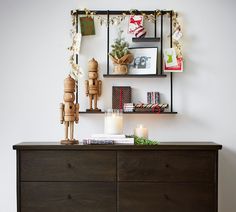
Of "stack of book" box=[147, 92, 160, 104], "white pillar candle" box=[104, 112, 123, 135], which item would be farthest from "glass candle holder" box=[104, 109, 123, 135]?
"stack of book" box=[147, 92, 160, 104]

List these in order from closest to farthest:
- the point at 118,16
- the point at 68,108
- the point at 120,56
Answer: the point at 68,108 < the point at 120,56 < the point at 118,16

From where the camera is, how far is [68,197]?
8.81 ft

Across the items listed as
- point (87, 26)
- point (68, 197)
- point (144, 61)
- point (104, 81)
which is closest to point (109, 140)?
point (68, 197)

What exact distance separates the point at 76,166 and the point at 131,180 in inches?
15.5

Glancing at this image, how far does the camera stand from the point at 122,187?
2.68 m

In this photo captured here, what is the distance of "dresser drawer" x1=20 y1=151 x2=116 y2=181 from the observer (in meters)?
2.68

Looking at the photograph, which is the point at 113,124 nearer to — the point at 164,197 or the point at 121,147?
the point at 121,147

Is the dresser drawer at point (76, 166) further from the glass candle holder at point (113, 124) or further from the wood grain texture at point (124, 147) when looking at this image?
the glass candle holder at point (113, 124)

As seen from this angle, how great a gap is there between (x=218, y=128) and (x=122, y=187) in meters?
0.96

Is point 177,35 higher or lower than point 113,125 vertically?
higher

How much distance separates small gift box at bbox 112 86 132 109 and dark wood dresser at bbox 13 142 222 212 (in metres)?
0.50

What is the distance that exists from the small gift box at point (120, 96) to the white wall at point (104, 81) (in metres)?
0.06
